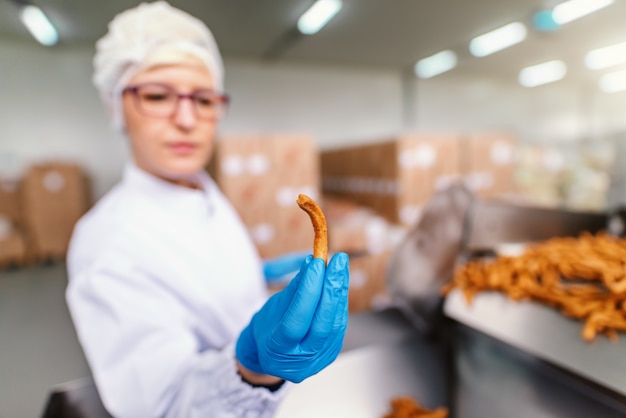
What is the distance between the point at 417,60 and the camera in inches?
28.8

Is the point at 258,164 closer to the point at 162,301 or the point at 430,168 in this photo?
the point at 430,168

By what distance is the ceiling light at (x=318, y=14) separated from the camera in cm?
50

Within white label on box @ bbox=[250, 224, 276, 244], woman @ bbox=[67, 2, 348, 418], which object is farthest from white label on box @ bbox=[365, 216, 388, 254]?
woman @ bbox=[67, 2, 348, 418]

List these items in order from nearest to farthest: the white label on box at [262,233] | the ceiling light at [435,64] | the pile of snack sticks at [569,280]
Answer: the pile of snack sticks at [569,280] → the ceiling light at [435,64] → the white label on box at [262,233]

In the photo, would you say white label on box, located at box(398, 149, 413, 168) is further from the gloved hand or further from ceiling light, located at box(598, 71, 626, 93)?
ceiling light, located at box(598, 71, 626, 93)

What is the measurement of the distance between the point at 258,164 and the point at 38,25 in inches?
51.4

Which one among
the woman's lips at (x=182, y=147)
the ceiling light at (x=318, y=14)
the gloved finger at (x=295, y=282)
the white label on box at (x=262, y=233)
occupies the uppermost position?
the ceiling light at (x=318, y=14)

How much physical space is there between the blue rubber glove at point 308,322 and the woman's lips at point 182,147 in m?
0.44

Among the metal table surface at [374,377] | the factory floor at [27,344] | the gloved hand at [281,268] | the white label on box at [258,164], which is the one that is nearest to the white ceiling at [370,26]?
the factory floor at [27,344]

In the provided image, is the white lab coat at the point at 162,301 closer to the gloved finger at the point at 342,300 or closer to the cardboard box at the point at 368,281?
the gloved finger at the point at 342,300

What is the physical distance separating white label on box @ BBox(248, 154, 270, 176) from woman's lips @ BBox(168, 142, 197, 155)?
1.10m

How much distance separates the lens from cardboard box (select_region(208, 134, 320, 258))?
5.52 feet

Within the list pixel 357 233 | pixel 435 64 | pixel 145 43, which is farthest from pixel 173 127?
pixel 357 233

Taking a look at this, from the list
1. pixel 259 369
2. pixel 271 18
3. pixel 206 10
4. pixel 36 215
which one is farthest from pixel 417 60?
pixel 36 215
